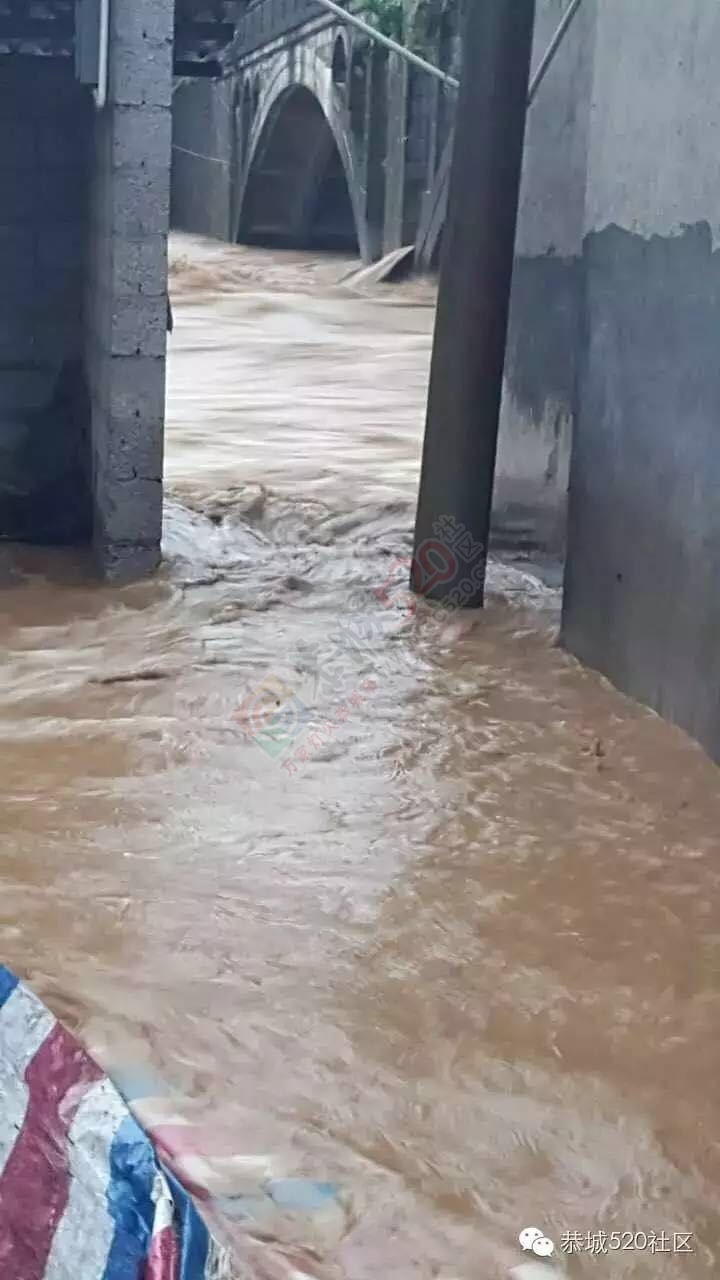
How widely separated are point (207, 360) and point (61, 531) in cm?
644

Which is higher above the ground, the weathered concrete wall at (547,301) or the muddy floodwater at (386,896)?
the weathered concrete wall at (547,301)

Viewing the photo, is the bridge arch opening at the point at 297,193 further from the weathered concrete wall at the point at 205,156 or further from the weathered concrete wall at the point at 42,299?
the weathered concrete wall at the point at 42,299

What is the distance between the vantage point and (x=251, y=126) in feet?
87.9

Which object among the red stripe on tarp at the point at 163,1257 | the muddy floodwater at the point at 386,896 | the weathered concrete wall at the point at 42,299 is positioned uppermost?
the weathered concrete wall at the point at 42,299

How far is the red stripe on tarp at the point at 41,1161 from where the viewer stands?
6.55ft

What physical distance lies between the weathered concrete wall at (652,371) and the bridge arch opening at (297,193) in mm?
22132

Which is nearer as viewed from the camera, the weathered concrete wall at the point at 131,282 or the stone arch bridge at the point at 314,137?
the weathered concrete wall at the point at 131,282

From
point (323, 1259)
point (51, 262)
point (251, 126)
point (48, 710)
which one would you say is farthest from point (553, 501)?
point (251, 126)

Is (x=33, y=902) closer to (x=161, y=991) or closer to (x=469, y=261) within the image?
(x=161, y=991)

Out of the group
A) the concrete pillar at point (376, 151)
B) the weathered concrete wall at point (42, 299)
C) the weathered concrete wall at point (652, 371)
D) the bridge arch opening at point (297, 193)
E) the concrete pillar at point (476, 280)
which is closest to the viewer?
the weathered concrete wall at point (652, 371)

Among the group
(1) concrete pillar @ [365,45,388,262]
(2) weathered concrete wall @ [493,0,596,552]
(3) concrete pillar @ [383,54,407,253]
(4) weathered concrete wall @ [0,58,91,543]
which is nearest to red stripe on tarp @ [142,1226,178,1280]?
(2) weathered concrete wall @ [493,0,596,552]

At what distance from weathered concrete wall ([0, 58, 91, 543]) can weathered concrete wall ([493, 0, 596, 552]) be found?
6.55 feet

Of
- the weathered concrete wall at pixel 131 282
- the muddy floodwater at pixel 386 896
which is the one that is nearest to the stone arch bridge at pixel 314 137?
the weathered concrete wall at pixel 131 282

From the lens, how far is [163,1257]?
6.58ft
